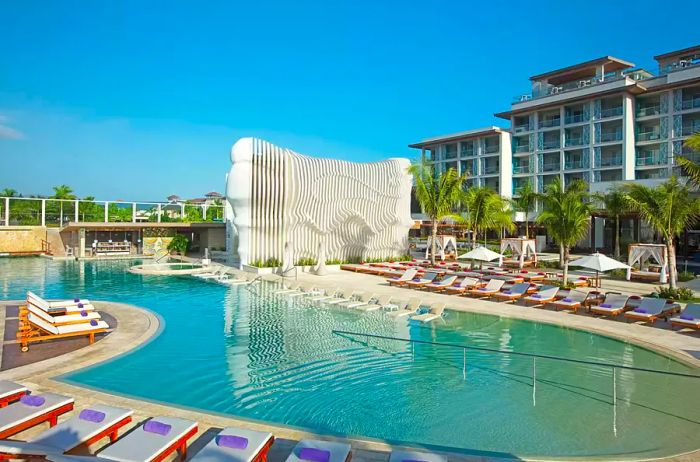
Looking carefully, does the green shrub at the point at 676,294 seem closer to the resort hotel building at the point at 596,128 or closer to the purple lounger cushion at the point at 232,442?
the purple lounger cushion at the point at 232,442

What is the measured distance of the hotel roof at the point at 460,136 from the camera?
186 feet

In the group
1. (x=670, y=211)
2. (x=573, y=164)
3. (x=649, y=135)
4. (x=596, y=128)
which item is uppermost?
(x=596, y=128)

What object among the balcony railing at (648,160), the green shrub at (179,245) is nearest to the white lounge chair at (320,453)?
the green shrub at (179,245)

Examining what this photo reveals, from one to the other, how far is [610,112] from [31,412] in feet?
171

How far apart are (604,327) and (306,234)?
17.2 m

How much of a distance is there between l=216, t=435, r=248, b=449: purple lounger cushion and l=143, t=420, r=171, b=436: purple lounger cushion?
665mm

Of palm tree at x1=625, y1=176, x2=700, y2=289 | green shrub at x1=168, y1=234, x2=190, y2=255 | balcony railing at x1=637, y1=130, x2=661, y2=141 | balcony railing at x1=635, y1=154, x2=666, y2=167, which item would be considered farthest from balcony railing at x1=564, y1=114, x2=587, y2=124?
green shrub at x1=168, y1=234, x2=190, y2=255

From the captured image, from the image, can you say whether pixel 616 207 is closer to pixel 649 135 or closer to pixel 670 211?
pixel 670 211

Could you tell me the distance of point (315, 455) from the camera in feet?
17.2

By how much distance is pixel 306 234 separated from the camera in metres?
27.7

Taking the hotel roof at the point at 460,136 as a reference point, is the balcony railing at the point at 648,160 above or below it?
below

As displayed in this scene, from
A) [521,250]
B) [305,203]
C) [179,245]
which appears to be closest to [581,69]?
[521,250]

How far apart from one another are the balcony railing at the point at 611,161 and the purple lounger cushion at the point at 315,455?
49.8 meters

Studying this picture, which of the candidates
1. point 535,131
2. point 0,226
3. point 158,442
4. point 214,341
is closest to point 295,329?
point 214,341
